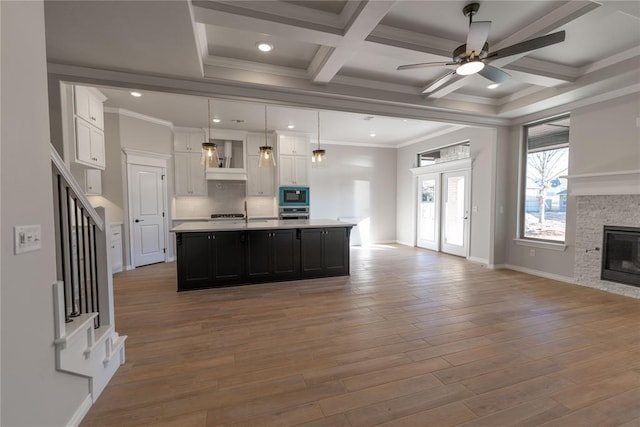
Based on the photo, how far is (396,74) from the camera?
393 cm

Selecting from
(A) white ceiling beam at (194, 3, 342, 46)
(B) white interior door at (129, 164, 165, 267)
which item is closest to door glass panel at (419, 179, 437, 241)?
(A) white ceiling beam at (194, 3, 342, 46)

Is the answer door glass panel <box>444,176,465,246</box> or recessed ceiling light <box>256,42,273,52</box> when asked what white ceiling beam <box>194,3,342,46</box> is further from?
door glass panel <box>444,176,465,246</box>

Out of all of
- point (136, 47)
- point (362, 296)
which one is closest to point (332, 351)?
point (362, 296)

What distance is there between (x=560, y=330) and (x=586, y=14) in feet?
9.89

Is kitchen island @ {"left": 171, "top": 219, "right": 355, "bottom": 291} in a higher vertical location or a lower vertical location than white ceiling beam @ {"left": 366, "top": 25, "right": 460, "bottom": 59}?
lower

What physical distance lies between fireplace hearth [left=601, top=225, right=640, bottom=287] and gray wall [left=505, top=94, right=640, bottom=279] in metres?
0.42

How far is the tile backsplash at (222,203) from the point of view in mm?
6727

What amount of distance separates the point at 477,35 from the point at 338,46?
1294 millimetres

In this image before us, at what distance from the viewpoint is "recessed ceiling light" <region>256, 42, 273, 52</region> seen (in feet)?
10.4

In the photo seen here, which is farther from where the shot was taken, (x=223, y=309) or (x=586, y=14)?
(x=223, y=309)

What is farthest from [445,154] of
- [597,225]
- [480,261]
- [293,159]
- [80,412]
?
[80,412]

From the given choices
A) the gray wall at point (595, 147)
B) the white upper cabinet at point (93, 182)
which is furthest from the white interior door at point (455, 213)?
the white upper cabinet at point (93, 182)

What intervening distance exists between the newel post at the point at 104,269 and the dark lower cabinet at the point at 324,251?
2.84 metres

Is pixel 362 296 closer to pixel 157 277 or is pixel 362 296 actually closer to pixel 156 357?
pixel 156 357
